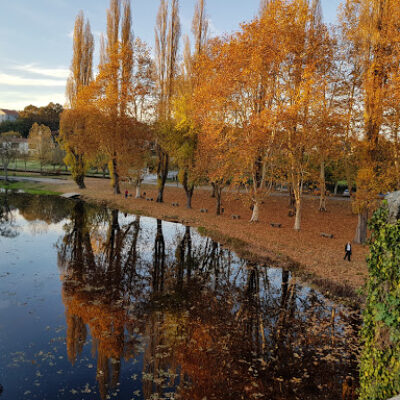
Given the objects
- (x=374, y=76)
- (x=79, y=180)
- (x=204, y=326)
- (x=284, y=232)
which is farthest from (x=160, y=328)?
(x=79, y=180)

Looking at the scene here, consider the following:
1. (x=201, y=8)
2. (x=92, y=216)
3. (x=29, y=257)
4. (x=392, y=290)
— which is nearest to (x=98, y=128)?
(x=92, y=216)

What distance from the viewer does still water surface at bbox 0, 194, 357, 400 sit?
26.5 feet

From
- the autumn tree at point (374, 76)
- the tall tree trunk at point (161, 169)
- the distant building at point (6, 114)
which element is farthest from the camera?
the distant building at point (6, 114)

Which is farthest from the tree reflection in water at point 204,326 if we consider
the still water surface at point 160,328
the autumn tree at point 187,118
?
the autumn tree at point 187,118

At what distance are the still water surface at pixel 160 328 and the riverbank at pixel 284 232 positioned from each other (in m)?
1.40

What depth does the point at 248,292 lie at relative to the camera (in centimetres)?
1425

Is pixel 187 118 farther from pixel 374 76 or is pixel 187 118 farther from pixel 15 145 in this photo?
pixel 15 145

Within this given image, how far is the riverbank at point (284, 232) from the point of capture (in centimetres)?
1627

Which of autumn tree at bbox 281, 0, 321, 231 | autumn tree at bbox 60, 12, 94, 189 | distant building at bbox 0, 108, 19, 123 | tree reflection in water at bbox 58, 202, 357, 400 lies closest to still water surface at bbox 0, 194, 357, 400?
tree reflection in water at bbox 58, 202, 357, 400

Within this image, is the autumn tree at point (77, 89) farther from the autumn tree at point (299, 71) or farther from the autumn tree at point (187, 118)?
the autumn tree at point (299, 71)

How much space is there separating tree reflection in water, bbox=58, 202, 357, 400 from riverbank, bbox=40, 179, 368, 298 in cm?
145

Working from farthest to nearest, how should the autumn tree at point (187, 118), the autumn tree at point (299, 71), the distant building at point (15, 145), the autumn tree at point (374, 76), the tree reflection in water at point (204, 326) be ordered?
the distant building at point (15, 145) → the autumn tree at point (187, 118) → the autumn tree at point (299, 71) → the autumn tree at point (374, 76) → the tree reflection in water at point (204, 326)

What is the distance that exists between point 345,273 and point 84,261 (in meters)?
13.4

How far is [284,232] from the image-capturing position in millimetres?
24141
